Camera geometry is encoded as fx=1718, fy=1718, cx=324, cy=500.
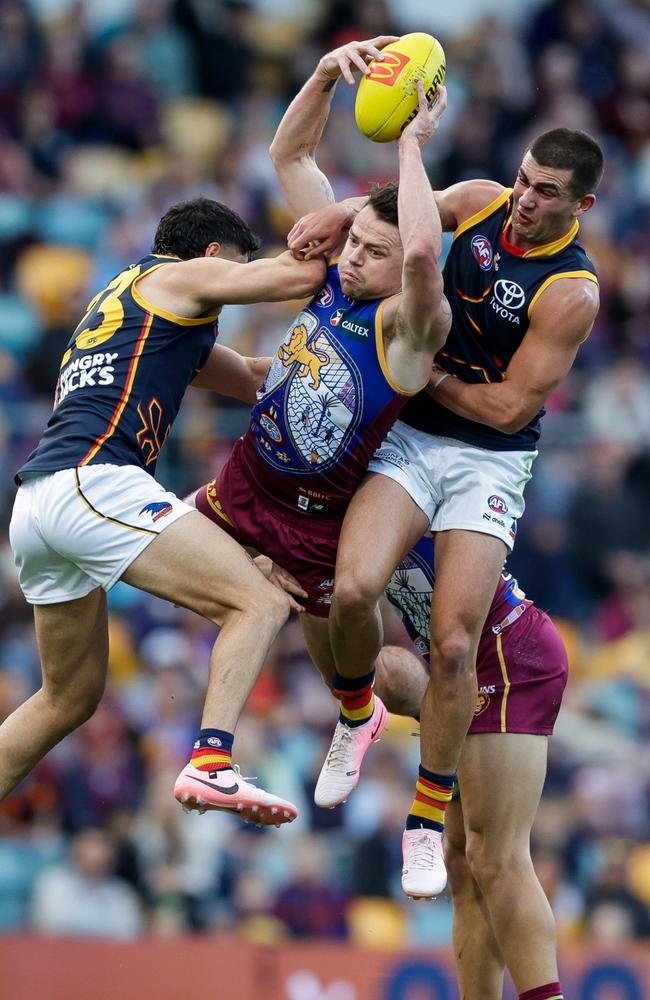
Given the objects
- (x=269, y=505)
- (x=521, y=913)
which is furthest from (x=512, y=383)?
(x=521, y=913)

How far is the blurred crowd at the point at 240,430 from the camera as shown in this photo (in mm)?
11664

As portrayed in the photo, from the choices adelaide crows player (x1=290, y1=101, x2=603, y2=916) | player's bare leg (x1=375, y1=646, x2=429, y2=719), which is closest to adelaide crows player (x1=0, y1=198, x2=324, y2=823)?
adelaide crows player (x1=290, y1=101, x2=603, y2=916)

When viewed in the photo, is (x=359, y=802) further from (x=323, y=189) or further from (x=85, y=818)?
(x=323, y=189)

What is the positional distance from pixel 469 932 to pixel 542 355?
2.76 metres

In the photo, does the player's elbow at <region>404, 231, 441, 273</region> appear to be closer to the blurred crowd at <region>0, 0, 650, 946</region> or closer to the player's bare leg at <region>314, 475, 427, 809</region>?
the player's bare leg at <region>314, 475, 427, 809</region>

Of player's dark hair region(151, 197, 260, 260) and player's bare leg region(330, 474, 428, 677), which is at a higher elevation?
player's dark hair region(151, 197, 260, 260)

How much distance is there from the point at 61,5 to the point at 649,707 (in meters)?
8.78

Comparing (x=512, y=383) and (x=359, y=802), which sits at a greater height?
(x=512, y=383)

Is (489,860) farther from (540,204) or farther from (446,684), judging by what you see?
(540,204)

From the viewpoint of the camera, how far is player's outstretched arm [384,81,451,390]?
6707 millimetres

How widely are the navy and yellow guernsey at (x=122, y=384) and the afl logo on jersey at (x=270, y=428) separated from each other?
1.23 ft

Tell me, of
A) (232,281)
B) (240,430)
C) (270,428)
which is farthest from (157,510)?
(240,430)

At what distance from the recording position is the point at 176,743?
1211cm

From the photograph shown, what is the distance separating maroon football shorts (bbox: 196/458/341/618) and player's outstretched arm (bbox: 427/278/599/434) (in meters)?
0.85
